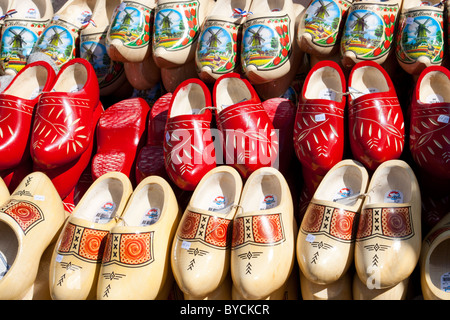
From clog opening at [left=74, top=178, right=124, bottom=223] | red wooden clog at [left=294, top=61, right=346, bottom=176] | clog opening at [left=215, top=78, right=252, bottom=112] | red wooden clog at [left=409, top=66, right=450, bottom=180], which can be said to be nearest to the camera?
red wooden clog at [left=409, top=66, right=450, bottom=180]

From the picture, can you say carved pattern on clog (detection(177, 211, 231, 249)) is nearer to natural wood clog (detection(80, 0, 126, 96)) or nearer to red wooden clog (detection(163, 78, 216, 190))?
red wooden clog (detection(163, 78, 216, 190))

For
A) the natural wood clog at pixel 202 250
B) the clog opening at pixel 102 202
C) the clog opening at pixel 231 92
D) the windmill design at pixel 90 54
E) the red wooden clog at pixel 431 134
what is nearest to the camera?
the natural wood clog at pixel 202 250

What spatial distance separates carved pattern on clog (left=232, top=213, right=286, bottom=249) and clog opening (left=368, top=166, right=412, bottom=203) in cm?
32

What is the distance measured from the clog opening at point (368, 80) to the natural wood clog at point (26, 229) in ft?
3.83

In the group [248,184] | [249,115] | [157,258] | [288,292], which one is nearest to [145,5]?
[249,115]

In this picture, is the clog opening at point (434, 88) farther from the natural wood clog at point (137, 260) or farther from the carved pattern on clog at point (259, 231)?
the natural wood clog at point (137, 260)

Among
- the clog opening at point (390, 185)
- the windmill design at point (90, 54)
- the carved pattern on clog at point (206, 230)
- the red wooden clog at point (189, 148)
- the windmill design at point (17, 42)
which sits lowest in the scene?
the carved pattern on clog at point (206, 230)

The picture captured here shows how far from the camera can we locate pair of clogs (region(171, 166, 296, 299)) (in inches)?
59.3

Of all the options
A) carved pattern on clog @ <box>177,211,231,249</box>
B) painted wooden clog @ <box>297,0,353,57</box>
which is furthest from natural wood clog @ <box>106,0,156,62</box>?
carved pattern on clog @ <box>177,211,231,249</box>

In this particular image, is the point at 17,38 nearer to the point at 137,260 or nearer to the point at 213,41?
the point at 213,41

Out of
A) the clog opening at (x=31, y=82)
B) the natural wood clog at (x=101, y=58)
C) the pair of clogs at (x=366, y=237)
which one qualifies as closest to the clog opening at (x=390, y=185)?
the pair of clogs at (x=366, y=237)

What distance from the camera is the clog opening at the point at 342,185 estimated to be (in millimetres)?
1724

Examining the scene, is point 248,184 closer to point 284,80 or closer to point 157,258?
point 157,258

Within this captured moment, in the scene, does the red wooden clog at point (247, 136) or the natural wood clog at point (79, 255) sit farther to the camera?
the red wooden clog at point (247, 136)
